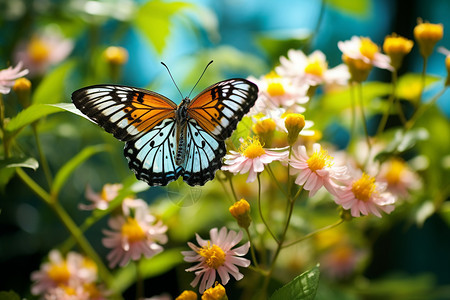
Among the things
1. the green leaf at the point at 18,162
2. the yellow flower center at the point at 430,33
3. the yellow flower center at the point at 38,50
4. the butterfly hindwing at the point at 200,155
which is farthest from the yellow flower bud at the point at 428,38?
the yellow flower center at the point at 38,50

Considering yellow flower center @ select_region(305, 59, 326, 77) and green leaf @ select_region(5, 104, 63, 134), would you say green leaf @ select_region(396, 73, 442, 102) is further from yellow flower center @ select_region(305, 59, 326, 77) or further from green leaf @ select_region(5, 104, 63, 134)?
green leaf @ select_region(5, 104, 63, 134)

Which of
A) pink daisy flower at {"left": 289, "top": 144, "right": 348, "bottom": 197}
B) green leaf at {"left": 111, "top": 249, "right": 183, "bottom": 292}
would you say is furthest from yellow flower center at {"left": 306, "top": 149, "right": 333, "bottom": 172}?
green leaf at {"left": 111, "top": 249, "right": 183, "bottom": 292}

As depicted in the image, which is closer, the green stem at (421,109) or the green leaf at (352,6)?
the green stem at (421,109)

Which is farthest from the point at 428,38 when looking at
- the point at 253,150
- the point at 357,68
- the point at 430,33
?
the point at 253,150

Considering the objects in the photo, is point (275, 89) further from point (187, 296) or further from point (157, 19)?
point (157, 19)

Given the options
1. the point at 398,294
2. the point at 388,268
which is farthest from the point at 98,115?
the point at 388,268

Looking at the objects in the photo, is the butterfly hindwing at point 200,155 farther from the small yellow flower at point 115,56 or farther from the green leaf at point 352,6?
the green leaf at point 352,6

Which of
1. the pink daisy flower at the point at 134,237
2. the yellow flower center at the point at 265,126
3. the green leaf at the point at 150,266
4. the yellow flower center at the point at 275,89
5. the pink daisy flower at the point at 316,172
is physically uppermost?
the yellow flower center at the point at 275,89
